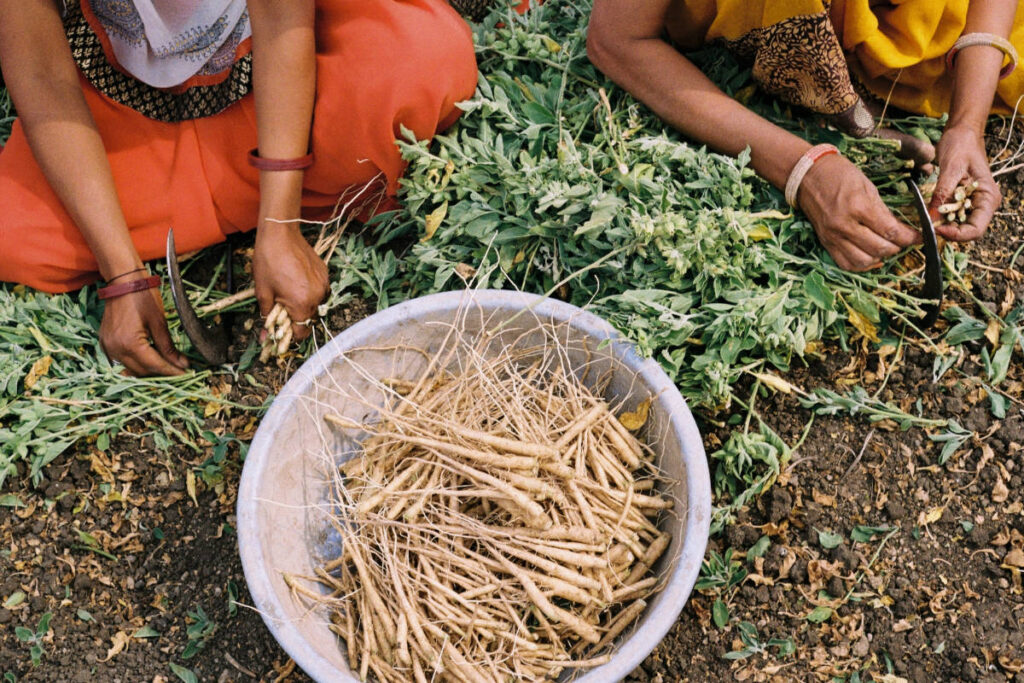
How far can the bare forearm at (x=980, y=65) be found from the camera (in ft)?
5.50

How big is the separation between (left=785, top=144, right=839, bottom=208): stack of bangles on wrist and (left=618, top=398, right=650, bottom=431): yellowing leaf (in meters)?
0.58

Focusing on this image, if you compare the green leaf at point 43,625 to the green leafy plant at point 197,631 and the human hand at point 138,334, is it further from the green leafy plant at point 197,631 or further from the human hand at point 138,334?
the human hand at point 138,334

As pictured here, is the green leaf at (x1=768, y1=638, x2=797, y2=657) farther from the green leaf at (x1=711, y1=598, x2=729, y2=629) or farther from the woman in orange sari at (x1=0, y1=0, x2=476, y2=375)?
the woman in orange sari at (x1=0, y1=0, x2=476, y2=375)

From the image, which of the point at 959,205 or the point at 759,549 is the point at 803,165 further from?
the point at 759,549

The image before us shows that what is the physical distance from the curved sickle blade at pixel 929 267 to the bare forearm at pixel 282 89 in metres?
1.30

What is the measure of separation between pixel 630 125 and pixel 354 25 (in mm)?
679

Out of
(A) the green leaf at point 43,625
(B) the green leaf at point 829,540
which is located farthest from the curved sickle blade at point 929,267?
(A) the green leaf at point 43,625

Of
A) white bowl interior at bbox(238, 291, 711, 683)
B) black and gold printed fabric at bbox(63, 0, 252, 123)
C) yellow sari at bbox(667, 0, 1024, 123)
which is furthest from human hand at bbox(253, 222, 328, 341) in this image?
yellow sari at bbox(667, 0, 1024, 123)

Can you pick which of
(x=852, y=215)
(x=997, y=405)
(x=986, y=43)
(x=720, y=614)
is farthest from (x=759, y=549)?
(x=986, y=43)

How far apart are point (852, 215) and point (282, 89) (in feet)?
4.08

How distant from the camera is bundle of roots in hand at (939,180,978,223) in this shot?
1.60 m

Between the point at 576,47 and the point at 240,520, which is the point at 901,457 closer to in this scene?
the point at 576,47

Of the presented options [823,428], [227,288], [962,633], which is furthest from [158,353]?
[962,633]

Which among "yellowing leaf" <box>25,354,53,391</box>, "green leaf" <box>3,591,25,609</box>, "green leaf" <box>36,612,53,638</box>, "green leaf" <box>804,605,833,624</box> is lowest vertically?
"green leaf" <box>36,612,53,638</box>
